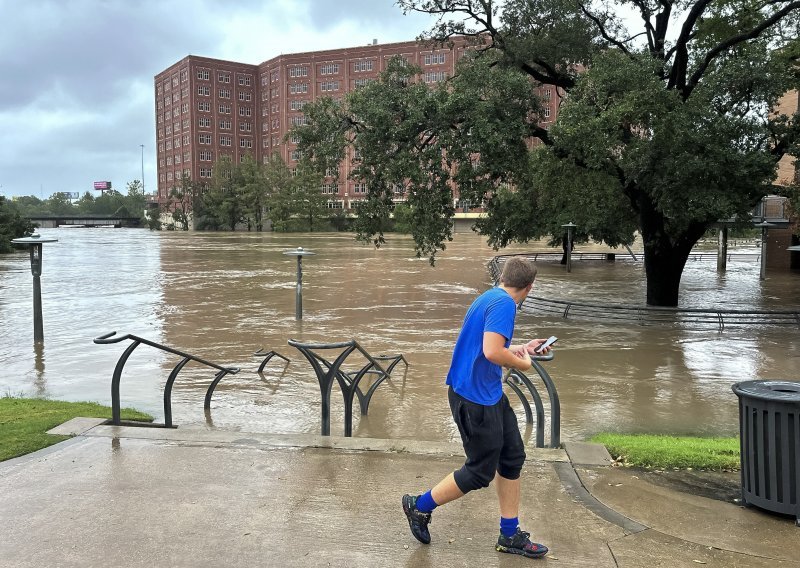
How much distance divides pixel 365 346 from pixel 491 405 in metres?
10.6

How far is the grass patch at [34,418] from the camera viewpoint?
6.00 metres

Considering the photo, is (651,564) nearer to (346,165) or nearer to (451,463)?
(451,463)

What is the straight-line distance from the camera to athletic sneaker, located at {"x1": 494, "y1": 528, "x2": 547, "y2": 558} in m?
3.93

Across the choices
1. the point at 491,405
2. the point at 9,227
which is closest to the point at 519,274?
the point at 491,405

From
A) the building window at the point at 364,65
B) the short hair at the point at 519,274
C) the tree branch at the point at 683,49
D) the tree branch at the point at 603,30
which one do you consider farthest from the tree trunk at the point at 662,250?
the building window at the point at 364,65

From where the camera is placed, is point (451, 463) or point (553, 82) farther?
point (553, 82)

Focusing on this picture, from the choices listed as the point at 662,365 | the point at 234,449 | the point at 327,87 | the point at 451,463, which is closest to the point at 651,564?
the point at 451,463

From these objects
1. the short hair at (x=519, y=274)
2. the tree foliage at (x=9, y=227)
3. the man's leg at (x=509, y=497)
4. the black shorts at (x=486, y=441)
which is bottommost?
the man's leg at (x=509, y=497)

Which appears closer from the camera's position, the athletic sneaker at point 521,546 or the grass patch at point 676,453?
the athletic sneaker at point 521,546

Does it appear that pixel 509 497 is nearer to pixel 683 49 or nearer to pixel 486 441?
pixel 486 441

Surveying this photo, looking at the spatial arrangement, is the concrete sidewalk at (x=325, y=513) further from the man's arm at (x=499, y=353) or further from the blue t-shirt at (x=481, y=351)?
the man's arm at (x=499, y=353)

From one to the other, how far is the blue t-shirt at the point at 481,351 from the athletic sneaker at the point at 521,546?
83cm

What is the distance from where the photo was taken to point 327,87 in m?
120

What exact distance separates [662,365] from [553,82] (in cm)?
997
